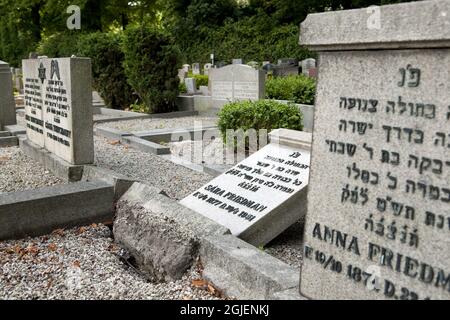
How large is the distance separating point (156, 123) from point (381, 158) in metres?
Answer: 10.1

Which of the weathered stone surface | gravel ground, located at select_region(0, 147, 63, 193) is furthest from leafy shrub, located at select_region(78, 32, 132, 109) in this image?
the weathered stone surface

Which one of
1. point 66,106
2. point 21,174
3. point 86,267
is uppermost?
point 66,106

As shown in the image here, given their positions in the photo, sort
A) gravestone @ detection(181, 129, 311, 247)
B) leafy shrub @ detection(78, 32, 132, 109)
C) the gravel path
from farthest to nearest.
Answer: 1. leafy shrub @ detection(78, 32, 132, 109)
2. the gravel path
3. gravestone @ detection(181, 129, 311, 247)

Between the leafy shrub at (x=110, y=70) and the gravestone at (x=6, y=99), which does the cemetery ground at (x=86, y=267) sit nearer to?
the gravestone at (x=6, y=99)

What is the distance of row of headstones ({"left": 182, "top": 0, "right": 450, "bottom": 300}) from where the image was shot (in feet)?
6.32

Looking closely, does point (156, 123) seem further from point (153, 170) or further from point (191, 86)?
point (153, 170)

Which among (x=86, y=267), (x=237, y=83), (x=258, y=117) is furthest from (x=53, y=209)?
(x=237, y=83)

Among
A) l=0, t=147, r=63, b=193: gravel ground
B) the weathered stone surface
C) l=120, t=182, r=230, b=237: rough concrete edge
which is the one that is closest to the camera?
the weathered stone surface

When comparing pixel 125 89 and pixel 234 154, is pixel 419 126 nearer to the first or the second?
pixel 234 154

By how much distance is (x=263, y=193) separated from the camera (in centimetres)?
431

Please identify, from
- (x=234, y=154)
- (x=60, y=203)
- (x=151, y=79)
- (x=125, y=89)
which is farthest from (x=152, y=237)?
(x=125, y=89)

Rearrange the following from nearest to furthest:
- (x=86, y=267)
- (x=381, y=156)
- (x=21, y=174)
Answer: (x=381, y=156)
(x=86, y=267)
(x=21, y=174)

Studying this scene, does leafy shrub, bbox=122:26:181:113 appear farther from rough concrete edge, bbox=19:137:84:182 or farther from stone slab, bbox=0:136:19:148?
rough concrete edge, bbox=19:137:84:182

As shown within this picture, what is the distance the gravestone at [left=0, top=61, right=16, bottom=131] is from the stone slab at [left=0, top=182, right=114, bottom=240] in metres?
5.98
